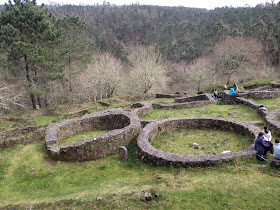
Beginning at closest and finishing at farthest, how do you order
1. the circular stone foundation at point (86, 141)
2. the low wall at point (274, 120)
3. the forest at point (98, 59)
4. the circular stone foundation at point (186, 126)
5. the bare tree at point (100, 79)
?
the circular stone foundation at point (186, 126) < the circular stone foundation at point (86, 141) < the low wall at point (274, 120) < the forest at point (98, 59) < the bare tree at point (100, 79)

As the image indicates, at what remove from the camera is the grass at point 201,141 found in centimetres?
1180

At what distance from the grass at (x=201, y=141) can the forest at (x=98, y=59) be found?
1552cm

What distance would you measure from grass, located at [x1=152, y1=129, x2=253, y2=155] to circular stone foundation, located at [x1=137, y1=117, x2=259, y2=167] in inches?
15.3

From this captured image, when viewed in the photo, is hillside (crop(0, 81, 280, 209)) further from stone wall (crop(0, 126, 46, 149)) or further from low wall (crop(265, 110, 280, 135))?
low wall (crop(265, 110, 280, 135))

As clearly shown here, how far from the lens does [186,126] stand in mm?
15406

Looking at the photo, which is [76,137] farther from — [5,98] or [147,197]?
[5,98]

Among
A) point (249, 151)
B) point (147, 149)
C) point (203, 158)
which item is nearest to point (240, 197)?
point (203, 158)

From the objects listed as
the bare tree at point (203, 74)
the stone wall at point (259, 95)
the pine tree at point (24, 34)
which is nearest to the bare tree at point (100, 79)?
the pine tree at point (24, 34)

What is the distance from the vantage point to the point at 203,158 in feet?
30.8

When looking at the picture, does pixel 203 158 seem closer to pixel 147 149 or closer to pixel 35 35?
pixel 147 149

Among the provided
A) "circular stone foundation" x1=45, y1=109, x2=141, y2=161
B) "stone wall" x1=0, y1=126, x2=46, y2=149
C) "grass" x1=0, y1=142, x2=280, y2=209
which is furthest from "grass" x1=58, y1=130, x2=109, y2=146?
"stone wall" x1=0, y1=126, x2=46, y2=149

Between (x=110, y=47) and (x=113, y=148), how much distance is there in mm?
58218

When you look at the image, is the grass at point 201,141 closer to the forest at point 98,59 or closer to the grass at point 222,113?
the grass at point 222,113

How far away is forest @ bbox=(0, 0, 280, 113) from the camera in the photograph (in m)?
23.8
